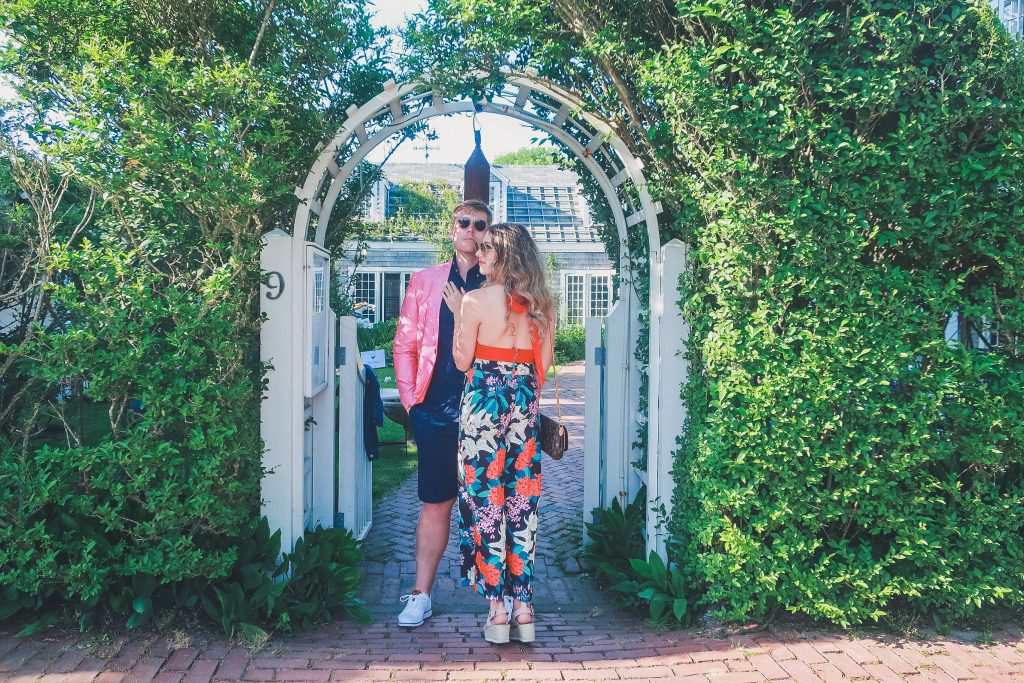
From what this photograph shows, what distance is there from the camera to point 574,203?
23953 mm

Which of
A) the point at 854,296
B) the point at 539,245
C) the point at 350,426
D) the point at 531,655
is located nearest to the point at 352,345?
the point at 350,426

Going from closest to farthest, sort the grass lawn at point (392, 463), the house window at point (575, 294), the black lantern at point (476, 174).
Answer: the black lantern at point (476, 174)
the grass lawn at point (392, 463)
the house window at point (575, 294)

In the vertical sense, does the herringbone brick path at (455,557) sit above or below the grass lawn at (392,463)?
below

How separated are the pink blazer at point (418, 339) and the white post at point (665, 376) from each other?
1.09 metres

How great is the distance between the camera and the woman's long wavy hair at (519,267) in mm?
3416

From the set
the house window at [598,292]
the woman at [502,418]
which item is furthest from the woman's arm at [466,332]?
the house window at [598,292]

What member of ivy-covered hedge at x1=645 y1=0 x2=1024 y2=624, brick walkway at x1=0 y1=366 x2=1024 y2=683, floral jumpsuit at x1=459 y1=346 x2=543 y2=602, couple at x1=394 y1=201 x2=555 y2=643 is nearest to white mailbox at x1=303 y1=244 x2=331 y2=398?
couple at x1=394 y1=201 x2=555 y2=643

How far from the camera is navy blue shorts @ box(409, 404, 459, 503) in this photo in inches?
148

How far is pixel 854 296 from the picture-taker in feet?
10.8

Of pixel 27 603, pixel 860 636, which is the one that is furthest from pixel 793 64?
pixel 27 603

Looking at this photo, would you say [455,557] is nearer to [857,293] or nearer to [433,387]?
[433,387]

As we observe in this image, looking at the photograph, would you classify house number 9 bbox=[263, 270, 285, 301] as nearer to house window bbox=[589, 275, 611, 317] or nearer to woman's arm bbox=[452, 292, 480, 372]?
woman's arm bbox=[452, 292, 480, 372]

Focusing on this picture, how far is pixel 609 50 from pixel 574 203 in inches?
812

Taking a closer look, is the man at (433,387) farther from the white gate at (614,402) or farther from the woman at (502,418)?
the white gate at (614,402)
